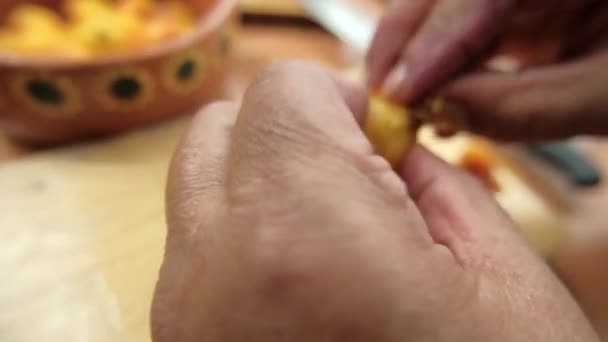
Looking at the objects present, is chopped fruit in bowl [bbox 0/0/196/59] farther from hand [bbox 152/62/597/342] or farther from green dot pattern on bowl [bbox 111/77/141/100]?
hand [bbox 152/62/597/342]

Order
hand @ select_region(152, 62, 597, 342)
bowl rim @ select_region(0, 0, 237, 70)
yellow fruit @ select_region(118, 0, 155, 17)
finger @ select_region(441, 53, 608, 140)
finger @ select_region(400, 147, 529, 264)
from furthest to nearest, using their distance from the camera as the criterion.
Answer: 1. yellow fruit @ select_region(118, 0, 155, 17)
2. bowl rim @ select_region(0, 0, 237, 70)
3. finger @ select_region(441, 53, 608, 140)
4. finger @ select_region(400, 147, 529, 264)
5. hand @ select_region(152, 62, 597, 342)

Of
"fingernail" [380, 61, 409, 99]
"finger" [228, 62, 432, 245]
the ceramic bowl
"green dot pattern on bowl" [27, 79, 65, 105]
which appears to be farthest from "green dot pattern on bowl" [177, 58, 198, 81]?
"finger" [228, 62, 432, 245]

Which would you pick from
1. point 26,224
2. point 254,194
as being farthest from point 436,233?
point 26,224

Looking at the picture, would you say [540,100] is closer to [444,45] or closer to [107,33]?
[444,45]

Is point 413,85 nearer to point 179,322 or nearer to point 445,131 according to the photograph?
point 445,131

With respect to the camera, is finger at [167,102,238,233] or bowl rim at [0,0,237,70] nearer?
finger at [167,102,238,233]

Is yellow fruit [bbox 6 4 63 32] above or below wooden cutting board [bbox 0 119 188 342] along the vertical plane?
above

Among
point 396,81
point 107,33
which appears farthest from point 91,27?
point 396,81

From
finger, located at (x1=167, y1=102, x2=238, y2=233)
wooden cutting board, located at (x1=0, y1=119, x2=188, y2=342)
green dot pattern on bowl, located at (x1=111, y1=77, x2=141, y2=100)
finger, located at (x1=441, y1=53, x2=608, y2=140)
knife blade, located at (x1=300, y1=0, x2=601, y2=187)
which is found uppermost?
finger, located at (x1=441, y1=53, x2=608, y2=140)
